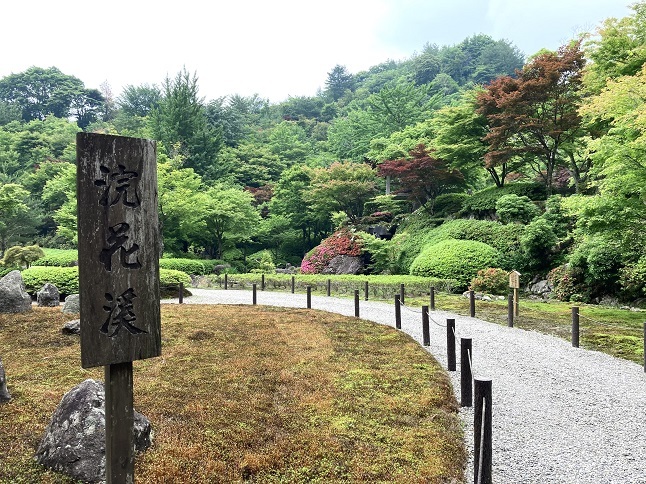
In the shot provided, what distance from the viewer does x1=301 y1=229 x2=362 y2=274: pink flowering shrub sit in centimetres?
2492

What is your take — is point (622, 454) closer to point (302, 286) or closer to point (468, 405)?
point (468, 405)

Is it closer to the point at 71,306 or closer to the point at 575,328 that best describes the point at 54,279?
the point at 71,306

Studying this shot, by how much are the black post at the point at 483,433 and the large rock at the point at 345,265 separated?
20.4 metres

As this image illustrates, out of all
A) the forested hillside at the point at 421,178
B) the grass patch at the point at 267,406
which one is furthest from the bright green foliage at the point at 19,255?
the grass patch at the point at 267,406

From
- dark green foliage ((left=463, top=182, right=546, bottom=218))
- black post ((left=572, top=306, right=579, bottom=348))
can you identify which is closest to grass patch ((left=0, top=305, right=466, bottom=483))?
black post ((left=572, top=306, right=579, bottom=348))

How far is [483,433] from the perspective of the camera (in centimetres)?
373

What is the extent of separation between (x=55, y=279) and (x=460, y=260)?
1591 cm

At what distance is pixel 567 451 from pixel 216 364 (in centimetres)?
507

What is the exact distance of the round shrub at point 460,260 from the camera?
59.8ft

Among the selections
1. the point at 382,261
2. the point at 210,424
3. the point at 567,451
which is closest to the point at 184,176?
the point at 382,261

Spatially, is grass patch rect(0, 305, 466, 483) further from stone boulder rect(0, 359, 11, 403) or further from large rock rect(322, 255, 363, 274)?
large rock rect(322, 255, 363, 274)

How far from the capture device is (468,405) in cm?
556

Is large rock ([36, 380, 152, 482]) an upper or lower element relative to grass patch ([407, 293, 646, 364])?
upper

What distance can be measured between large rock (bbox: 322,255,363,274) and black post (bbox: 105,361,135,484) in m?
21.5
